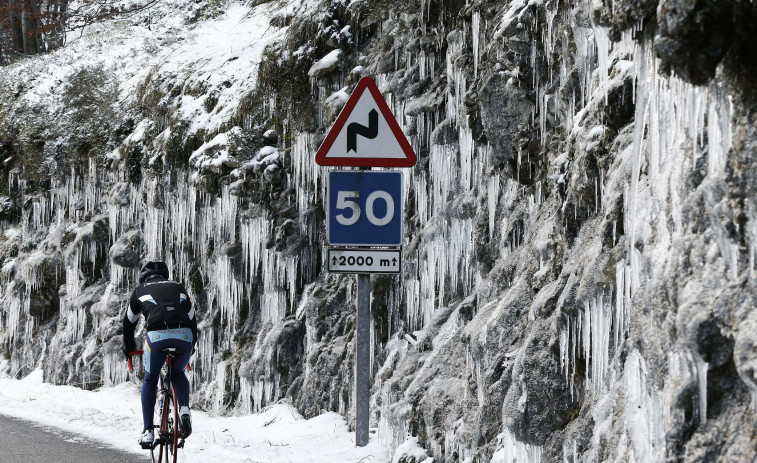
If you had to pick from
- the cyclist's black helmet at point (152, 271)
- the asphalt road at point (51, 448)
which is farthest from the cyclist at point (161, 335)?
the asphalt road at point (51, 448)

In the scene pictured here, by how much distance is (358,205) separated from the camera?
474 cm

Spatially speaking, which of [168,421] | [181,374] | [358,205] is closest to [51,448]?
[168,421]

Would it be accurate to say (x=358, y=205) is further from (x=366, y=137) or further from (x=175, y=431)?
(x=175, y=431)

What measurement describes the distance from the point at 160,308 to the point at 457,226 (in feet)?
9.04

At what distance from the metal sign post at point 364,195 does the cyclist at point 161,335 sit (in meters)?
1.89

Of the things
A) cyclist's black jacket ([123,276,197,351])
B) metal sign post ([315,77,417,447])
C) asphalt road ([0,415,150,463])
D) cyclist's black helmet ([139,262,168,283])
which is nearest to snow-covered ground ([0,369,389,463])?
asphalt road ([0,415,150,463])

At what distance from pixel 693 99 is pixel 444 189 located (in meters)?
4.54

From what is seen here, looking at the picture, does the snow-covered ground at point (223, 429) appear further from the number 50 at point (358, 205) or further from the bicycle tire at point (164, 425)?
the number 50 at point (358, 205)

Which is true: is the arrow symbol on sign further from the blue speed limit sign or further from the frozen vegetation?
the frozen vegetation

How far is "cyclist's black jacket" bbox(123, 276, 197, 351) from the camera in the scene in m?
6.01

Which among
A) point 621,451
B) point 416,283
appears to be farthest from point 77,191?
point 621,451

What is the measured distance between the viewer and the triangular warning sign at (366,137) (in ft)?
15.3

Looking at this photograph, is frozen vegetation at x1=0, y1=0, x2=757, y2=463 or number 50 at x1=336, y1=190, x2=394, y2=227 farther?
number 50 at x1=336, y1=190, x2=394, y2=227

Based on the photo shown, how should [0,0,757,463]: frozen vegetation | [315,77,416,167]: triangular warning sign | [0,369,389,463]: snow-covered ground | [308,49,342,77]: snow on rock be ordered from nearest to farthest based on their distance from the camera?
[0,0,757,463]: frozen vegetation < [315,77,416,167]: triangular warning sign < [0,369,389,463]: snow-covered ground < [308,49,342,77]: snow on rock
